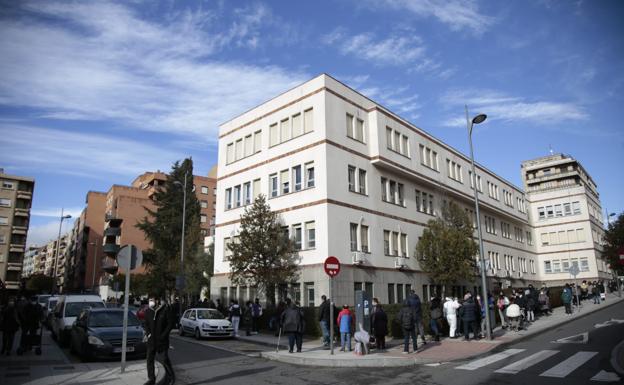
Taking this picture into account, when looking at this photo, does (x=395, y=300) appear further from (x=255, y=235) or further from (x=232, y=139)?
(x=232, y=139)

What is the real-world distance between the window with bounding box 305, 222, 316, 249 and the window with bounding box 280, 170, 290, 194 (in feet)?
9.99

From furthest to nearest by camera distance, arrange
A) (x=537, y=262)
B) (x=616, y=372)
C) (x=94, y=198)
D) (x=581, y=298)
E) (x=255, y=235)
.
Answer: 1. (x=94, y=198)
2. (x=537, y=262)
3. (x=581, y=298)
4. (x=255, y=235)
5. (x=616, y=372)

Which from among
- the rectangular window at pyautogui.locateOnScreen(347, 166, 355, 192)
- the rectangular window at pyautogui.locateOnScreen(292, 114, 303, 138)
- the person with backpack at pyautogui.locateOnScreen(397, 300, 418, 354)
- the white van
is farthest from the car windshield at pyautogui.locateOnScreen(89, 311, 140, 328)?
the rectangular window at pyautogui.locateOnScreen(292, 114, 303, 138)

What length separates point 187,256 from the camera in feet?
123

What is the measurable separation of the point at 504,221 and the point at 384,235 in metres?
28.5

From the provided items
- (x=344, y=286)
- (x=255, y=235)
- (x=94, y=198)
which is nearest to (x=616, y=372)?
(x=344, y=286)

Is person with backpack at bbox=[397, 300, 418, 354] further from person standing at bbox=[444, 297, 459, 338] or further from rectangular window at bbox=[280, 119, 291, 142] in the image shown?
rectangular window at bbox=[280, 119, 291, 142]

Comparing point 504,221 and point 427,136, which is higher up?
point 427,136

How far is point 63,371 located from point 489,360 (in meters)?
11.3

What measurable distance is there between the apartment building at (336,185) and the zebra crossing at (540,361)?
10.2 meters

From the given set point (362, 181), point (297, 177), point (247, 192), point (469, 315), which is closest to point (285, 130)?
point (297, 177)

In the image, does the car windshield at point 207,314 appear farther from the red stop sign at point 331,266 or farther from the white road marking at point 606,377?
the white road marking at point 606,377

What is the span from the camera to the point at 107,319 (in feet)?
46.2

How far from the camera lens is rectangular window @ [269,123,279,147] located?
30.4 meters
